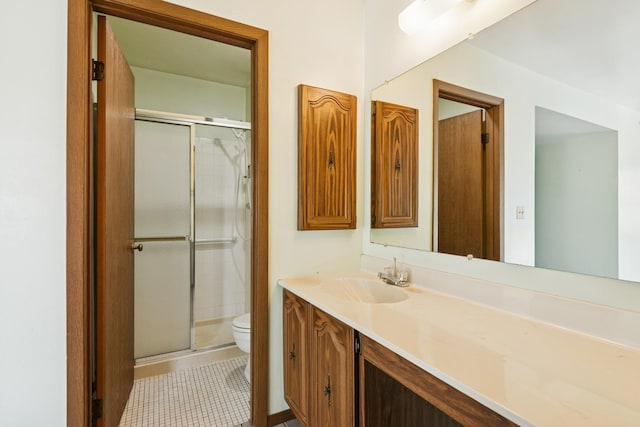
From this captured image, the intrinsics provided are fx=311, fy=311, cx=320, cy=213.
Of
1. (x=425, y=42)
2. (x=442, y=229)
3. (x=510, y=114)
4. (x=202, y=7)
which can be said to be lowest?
(x=442, y=229)

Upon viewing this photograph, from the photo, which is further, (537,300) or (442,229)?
(442,229)

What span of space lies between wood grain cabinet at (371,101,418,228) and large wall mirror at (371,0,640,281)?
1.35 ft

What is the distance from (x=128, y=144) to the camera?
1.89 meters

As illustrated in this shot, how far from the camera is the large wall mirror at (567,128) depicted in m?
0.91

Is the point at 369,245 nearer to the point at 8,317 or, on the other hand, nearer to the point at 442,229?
the point at 442,229

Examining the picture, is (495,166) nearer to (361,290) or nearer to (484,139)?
(484,139)

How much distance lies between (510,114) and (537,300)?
712 millimetres

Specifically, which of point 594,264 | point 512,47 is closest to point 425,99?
point 512,47

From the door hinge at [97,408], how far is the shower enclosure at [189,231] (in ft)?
3.54

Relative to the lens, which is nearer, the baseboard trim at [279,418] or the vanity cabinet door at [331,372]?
the vanity cabinet door at [331,372]

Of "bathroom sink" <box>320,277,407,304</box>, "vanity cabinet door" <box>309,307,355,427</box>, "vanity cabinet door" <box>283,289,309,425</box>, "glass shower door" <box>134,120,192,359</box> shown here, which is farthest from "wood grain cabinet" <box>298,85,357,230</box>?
"glass shower door" <box>134,120,192,359</box>

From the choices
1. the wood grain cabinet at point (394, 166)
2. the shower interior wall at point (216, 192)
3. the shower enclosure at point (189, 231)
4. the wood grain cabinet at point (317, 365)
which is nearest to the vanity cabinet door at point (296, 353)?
the wood grain cabinet at point (317, 365)

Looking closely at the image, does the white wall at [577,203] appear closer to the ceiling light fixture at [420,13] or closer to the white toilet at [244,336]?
the ceiling light fixture at [420,13]

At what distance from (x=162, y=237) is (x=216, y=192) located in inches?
26.1
